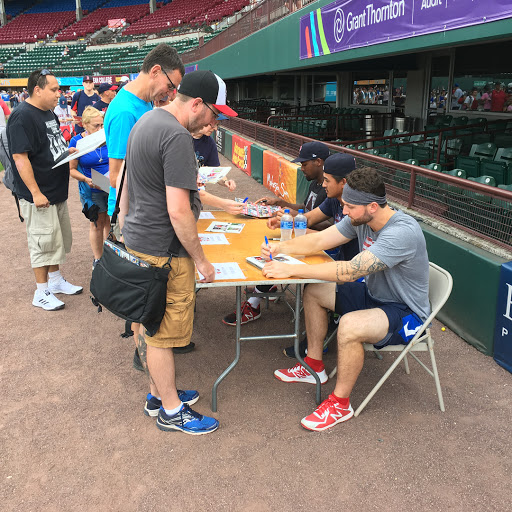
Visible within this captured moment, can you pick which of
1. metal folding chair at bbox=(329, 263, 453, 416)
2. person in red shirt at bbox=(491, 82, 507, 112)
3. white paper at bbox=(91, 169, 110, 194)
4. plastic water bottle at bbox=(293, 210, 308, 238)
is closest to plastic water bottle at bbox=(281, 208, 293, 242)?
plastic water bottle at bbox=(293, 210, 308, 238)

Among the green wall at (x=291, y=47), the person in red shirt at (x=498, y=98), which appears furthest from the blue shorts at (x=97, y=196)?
the person in red shirt at (x=498, y=98)

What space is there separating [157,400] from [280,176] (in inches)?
256

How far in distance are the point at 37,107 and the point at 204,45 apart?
837 inches

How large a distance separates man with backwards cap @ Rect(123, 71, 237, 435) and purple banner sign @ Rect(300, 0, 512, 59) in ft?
12.6

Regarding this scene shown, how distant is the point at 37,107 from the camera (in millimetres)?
4117

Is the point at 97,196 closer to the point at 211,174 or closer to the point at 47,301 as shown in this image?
the point at 47,301

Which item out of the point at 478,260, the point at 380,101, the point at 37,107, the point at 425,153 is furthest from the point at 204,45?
the point at 478,260

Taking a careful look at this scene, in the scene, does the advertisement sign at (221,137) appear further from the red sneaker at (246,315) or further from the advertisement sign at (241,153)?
the red sneaker at (246,315)

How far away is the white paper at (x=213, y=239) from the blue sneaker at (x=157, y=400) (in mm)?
1034

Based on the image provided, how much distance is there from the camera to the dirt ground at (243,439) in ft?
7.72

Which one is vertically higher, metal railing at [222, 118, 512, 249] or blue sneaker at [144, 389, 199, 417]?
metal railing at [222, 118, 512, 249]

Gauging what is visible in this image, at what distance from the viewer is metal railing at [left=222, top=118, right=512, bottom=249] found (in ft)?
11.7

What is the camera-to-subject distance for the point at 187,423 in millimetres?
2785

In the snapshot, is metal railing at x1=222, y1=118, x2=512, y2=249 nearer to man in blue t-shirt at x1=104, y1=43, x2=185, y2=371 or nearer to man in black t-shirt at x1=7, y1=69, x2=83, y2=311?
man in blue t-shirt at x1=104, y1=43, x2=185, y2=371
